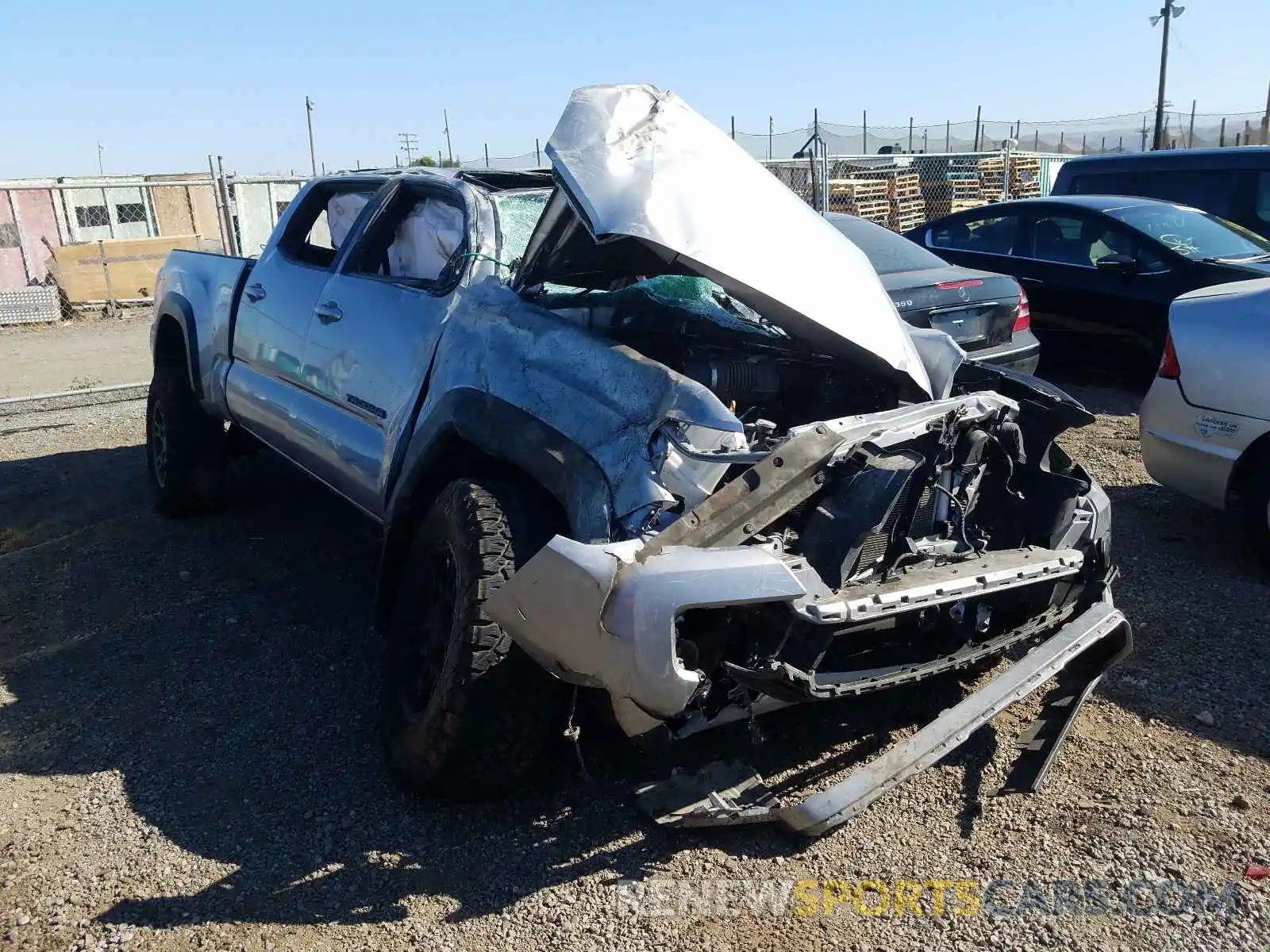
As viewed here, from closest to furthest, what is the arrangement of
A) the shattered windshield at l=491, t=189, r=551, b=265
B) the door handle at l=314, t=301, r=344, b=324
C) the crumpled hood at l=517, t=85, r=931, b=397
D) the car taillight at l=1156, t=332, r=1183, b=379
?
the crumpled hood at l=517, t=85, r=931, b=397
the shattered windshield at l=491, t=189, r=551, b=265
the door handle at l=314, t=301, r=344, b=324
the car taillight at l=1156, t=332, r=1183, b=379

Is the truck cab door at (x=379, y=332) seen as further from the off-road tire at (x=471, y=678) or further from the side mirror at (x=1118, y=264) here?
the side mirror at (x=1118, y=264)

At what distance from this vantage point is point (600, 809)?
3.02m

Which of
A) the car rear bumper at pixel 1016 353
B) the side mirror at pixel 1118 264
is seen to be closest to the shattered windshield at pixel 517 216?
the car rear bumper at pixel 1016 353

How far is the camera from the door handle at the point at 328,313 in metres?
4.20

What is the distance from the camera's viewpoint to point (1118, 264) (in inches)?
295

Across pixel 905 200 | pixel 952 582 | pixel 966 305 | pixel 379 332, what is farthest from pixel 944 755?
pixel 905 200

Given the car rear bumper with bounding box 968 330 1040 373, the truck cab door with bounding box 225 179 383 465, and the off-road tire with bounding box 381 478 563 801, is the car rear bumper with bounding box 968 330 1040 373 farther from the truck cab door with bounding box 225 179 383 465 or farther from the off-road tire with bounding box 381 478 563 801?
the off-road tire with bounding box 381 478 563 801

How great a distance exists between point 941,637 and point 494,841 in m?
1.44

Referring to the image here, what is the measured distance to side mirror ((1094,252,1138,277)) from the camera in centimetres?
746

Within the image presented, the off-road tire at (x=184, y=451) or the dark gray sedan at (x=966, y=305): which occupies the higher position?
the dark gray sedan at (x=966, y=305)

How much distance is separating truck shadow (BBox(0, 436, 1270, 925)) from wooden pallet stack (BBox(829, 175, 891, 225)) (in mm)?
13529

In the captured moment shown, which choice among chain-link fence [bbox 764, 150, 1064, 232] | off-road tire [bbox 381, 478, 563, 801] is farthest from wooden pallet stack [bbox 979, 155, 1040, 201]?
off-road tire [bbox 381, 478, 563, 801]

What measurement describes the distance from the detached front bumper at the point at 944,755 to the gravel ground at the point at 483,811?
0.12 metres

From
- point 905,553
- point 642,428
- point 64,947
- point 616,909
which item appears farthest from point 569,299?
point 64,947
